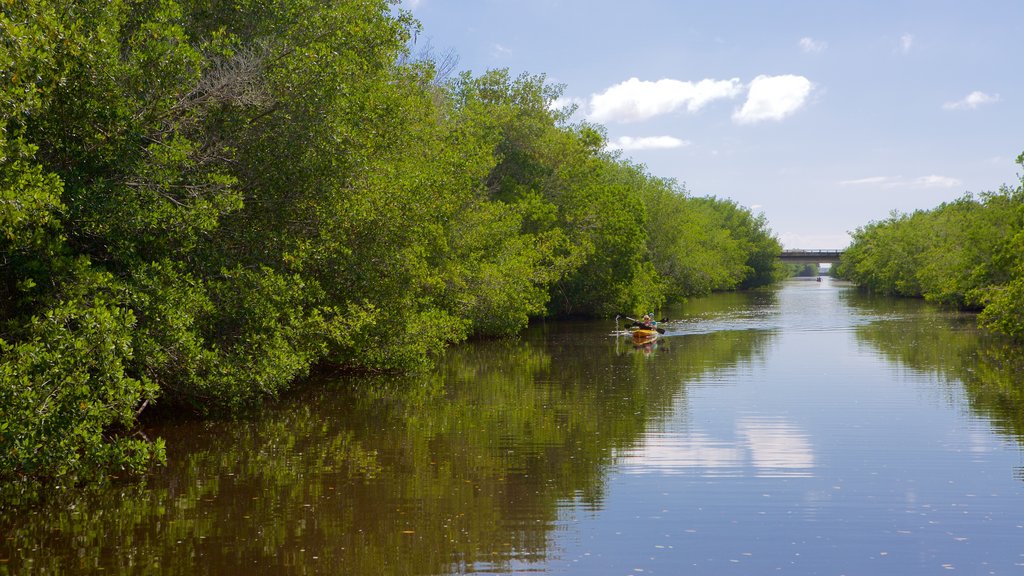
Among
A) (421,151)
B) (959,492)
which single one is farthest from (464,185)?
(959,492)

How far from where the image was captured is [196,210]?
1741 centimetres

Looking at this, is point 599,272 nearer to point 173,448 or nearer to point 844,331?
point 844,331

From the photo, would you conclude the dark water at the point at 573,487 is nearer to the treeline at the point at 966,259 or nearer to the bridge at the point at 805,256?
the treeline at the point at 966,259

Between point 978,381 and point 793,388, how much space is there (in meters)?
6.35

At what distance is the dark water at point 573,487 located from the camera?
433 inches

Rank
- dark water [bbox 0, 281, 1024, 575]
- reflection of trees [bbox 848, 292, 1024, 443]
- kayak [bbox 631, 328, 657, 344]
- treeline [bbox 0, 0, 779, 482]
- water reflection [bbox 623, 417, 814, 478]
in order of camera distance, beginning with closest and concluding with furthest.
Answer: dark water [bbox 0, 281, 1024, 575], treeline [bbox 0, 0, 779, 482], water reflection [bbox 623, 417, 814, 478], reflection of trees [bbox 848, 292, 1024, 443], kayak [bbox 631, 328, 657, 344]

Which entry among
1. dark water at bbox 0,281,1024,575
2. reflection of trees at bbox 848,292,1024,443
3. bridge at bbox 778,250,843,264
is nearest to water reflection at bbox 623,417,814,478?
dark water at bbox 0,281,1024,575

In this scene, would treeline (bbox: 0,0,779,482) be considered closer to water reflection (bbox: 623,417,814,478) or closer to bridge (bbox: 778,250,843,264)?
water reflection (bbox: 623,417,814,478)

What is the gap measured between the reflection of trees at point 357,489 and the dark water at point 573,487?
0.16 feet

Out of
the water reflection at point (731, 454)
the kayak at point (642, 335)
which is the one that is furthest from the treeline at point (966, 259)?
the water reflection at point (731, 454)

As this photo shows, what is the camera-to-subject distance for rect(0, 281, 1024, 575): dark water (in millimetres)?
10992

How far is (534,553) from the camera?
36.4 ft

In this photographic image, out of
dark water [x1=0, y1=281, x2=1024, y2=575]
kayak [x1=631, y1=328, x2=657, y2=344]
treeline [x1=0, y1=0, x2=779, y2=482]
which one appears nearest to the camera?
dark water [x1=0, y1=281, x2=1024, y2=575]

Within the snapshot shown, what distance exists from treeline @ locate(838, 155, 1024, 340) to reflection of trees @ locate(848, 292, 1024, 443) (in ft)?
4.83
